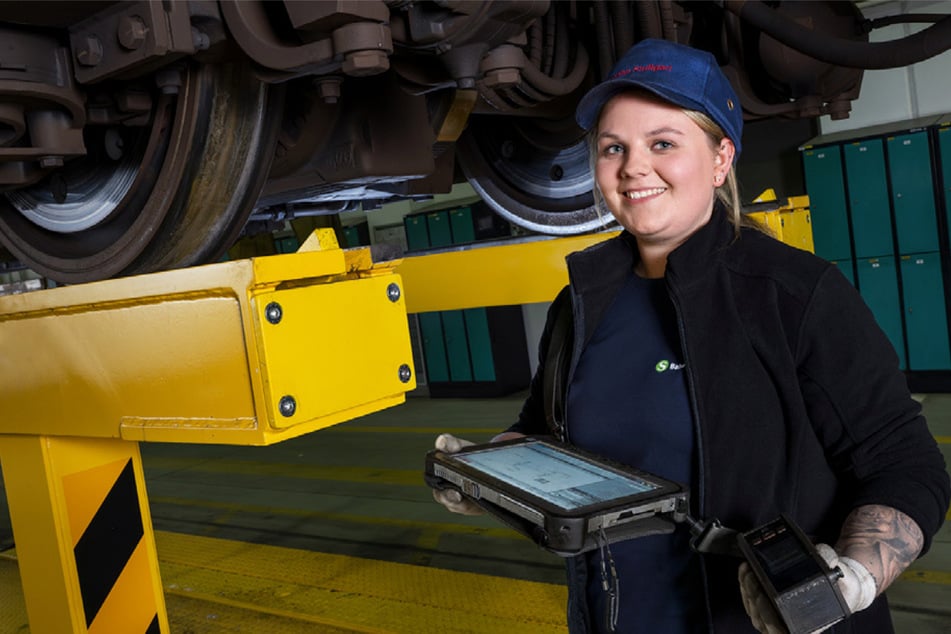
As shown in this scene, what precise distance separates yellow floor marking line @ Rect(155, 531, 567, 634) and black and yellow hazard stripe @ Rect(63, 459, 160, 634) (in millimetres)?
1162

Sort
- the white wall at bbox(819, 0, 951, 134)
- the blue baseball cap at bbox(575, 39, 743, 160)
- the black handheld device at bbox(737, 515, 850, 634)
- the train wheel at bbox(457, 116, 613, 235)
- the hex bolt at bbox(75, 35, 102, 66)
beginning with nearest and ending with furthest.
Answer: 1. the black handheld device at bbox(737, 515, 850, 634)
2. the blue baseball cap at bbox(575, 39, 743, 160)
3. the hex bolt at bbox(75, 35, 102, 66)
4. the train wheel at bbox(457, 116, 613, 235)
5. the white wall at bbox(819, 0, 951, 134)

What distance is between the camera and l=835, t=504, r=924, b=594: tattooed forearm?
97 centimetres

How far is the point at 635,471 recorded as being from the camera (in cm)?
116

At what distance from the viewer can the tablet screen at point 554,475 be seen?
108 cm

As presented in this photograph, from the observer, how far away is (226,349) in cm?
155

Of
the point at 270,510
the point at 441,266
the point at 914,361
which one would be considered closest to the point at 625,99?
the point at 441,266

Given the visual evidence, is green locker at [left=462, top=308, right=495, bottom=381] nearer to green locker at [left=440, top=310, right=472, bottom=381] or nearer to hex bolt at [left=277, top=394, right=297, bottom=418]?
green locker at [left=440, top=310, right=472, bottom=381]

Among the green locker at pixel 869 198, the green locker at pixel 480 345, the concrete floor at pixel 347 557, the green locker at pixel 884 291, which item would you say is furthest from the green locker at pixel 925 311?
the green locker at pixel 480 345

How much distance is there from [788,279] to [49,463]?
173 cm

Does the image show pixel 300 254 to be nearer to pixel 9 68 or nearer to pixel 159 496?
pixel 9 68

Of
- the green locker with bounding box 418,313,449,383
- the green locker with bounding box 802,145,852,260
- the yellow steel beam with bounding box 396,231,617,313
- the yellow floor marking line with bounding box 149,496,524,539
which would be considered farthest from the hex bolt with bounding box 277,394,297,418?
the green locker with bounding box 418,313,449,383

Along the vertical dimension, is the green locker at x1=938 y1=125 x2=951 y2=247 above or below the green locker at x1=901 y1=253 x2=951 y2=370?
above

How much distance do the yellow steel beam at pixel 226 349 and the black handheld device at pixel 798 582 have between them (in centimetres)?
87

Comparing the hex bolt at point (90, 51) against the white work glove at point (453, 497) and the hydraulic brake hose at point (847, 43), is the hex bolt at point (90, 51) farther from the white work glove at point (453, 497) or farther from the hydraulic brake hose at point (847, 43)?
the hydraulic brake hose at point (847, 43)
